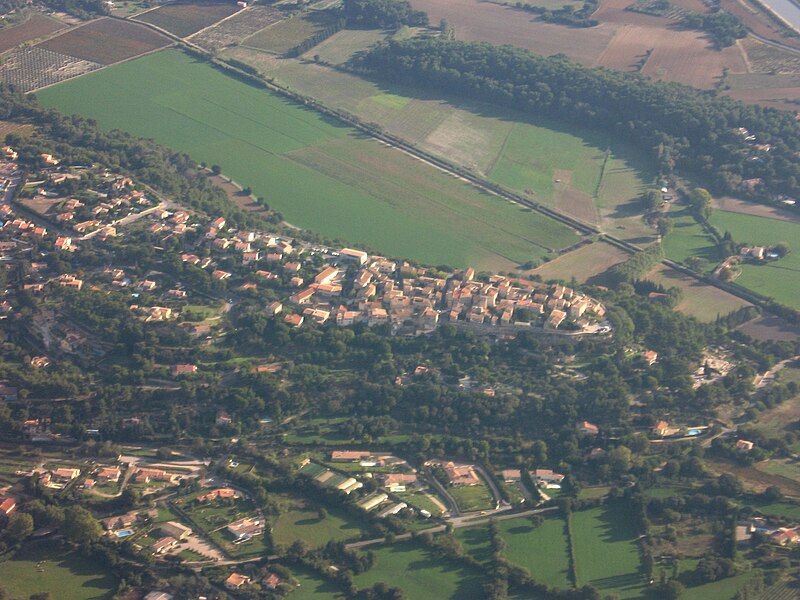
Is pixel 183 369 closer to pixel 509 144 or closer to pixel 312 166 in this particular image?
pixel 312 166

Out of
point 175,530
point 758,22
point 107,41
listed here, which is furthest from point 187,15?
point 175,530

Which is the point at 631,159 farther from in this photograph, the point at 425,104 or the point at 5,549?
the point at 5,549

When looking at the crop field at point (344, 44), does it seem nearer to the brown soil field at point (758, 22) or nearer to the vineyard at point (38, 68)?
the vineyard at point (38, 68)

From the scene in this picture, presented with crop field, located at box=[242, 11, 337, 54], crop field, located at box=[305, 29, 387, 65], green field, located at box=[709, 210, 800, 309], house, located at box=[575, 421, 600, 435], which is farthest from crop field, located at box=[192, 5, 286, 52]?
house, located at box=[575, 421, 600, 435]

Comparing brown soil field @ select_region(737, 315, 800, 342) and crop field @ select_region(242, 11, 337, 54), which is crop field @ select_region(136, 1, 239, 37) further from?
brown soil field @ select_region(737, 315, 800, 342)

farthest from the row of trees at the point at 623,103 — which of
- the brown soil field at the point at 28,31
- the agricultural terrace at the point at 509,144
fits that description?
the brown soil field at the point at 28,31

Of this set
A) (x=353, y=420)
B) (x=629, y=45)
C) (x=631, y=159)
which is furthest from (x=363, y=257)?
(x=629, y=45)
